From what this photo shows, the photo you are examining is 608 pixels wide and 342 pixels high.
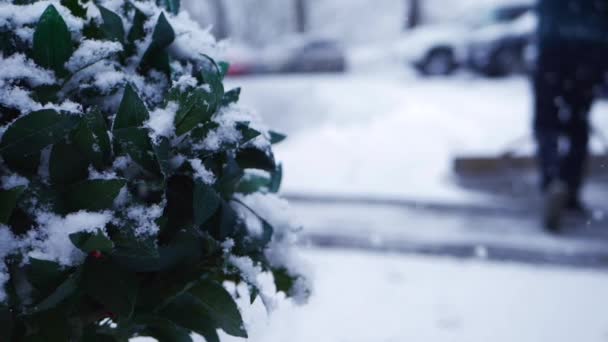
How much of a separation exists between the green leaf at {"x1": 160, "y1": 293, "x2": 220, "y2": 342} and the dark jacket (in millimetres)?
3615

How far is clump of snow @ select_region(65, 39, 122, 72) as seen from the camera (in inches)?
34.6

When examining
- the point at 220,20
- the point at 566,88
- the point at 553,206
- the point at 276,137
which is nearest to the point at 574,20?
the point at 566,88

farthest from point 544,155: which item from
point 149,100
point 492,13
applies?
point 492,13

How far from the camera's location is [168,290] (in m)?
0.89

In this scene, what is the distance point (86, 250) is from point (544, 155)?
4121mm

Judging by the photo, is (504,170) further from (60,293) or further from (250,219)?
(60,293)

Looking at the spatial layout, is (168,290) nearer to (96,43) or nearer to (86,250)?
(86,250)

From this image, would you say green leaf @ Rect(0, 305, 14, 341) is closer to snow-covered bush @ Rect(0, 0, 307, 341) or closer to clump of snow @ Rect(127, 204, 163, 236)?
snow-covered bush @ Rect(0, 0, 307, 341)

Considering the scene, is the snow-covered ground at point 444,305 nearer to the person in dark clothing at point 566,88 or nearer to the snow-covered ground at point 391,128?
the person in dark clothing at point 566,88

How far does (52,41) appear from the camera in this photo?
844mm

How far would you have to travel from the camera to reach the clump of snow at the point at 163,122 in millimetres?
847

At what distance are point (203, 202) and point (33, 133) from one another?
0.26m

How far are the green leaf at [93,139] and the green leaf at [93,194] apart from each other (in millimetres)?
44

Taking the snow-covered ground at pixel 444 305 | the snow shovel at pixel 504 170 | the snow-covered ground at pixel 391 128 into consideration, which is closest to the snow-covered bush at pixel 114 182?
the snow-covered ground at pixel 444 305
